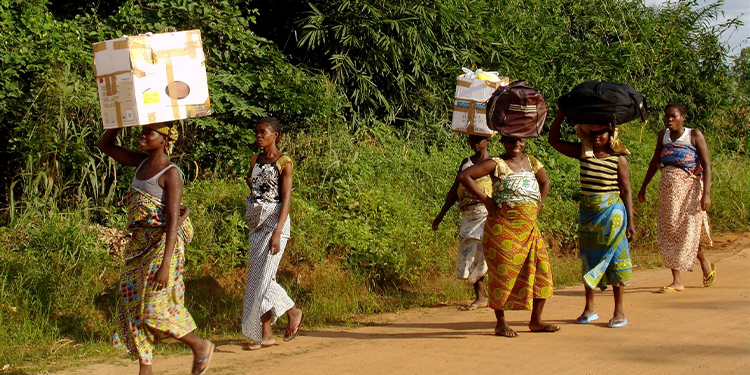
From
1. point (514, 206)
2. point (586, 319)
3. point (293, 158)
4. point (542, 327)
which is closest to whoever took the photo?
point (514, 206)

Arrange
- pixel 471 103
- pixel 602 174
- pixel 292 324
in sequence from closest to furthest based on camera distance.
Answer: pixel 292 324, pixel 602 174, pixel 471 103

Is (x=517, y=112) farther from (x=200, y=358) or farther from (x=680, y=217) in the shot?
(x=680, y=217)

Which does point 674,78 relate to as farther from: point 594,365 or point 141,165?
point 141,165

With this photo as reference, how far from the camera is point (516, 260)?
17.9 feet

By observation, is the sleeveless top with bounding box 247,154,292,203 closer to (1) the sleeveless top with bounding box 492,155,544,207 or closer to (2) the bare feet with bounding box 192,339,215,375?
(2) the bare feet with bounding box 192,339,215,375

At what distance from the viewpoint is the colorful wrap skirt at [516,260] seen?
17.8ft

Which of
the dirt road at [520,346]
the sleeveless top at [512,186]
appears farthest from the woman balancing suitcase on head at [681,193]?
the sleeveless top at [512,186]

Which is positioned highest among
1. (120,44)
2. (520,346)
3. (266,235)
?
(120,44)

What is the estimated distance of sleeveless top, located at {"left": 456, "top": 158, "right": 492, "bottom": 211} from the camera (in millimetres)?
6516

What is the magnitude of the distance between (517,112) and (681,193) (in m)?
2.96

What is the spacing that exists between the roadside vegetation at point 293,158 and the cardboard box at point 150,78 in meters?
1.92

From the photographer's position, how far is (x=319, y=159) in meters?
8.10

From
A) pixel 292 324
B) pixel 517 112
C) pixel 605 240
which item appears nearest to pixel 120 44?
pixel 292 324

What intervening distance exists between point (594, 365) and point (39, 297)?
427 cm
